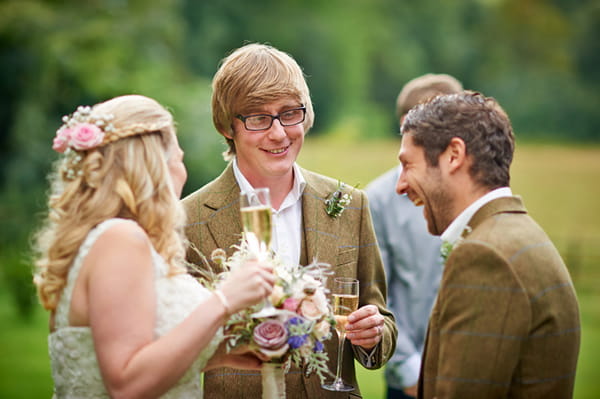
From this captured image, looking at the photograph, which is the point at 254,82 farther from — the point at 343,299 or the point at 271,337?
the point at 271,337

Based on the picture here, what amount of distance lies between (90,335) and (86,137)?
0.77 metres

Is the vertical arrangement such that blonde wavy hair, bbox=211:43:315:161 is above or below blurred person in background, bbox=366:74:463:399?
above

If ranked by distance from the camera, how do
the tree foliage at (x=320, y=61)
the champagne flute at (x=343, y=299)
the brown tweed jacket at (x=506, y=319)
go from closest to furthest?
1. the brown tweed jacket at (x=506, y=319)
2. the champagne flute at (x=343, y=299)
3. the tree foliage at (x=320, y=61)

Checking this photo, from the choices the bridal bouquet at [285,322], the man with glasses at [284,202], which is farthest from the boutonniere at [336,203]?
the bridal bouquet at [285,322]

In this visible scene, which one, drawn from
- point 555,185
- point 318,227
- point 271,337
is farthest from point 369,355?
point 555,185

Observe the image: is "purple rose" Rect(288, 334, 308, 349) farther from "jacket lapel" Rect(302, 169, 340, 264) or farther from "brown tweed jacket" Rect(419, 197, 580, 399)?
"jacket lapel" Rect(302, 169, 340, 264)

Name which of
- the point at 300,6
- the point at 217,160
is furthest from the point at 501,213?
the point at 300,6

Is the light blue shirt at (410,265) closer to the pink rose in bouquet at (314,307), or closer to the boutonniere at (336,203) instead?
the boutonniere at (336,203)

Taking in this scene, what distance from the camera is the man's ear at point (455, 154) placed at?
265 cm

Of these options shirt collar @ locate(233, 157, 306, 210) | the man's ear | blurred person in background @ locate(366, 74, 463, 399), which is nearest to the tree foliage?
blurred person in background @ locate(366, 74, 463, 399)

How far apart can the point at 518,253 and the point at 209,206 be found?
1.70 meters

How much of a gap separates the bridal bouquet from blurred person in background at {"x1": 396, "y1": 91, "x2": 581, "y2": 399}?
0.46 meters

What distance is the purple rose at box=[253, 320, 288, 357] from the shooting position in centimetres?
264

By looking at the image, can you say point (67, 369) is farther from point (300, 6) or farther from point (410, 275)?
point (300, 6)
